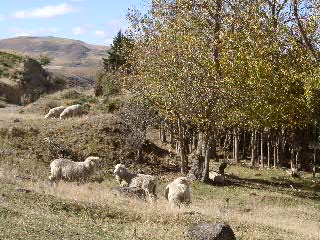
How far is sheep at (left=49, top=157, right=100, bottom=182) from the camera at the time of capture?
28.7 metres

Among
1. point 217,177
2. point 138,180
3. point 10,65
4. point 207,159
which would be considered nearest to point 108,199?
point 138,180

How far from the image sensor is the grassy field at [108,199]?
16.4 meters

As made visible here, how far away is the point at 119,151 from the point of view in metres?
41.6

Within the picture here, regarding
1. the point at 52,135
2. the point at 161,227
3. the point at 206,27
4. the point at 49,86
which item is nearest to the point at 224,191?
the point at 206,27

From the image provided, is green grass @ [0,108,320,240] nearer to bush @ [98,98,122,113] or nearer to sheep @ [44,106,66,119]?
sheep @ [44,106,66,119]

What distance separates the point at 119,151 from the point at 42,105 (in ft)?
56.5

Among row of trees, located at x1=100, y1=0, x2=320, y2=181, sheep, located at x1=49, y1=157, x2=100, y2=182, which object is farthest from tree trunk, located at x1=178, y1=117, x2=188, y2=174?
sheep, located at x1=49, y1=157, x2=100, y2=182

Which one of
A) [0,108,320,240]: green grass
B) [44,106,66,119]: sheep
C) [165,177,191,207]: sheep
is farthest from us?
[44,106,66,119]: sheep

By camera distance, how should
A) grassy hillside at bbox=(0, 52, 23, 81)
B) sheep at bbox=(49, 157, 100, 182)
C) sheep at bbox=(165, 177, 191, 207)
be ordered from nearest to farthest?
sheep at bbox=(165, 177, 191, 207) → sheep at bbox=(49, 157, 100, 182) → grassy hillside at bbox=(0, 52, 23, 81)

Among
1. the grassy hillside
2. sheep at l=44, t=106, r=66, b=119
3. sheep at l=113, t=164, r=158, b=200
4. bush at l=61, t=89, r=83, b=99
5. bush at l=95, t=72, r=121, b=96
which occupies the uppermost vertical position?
the grassy hillside

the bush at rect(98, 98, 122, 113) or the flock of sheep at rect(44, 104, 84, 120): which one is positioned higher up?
the bush at rect(98, 98, 122, 113)

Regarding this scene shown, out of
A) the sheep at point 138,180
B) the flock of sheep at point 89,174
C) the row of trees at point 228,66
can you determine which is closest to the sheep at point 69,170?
the flock of sheep at point 89,174

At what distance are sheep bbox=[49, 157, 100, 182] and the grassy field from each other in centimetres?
72

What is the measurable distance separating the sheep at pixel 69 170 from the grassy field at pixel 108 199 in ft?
2.36
